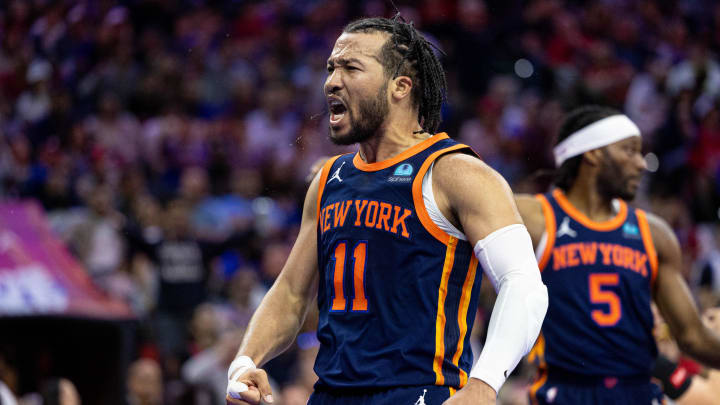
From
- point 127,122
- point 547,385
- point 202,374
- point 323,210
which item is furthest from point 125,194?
point 323,210

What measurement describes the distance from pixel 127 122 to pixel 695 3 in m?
8.78

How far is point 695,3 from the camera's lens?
49.0 feet

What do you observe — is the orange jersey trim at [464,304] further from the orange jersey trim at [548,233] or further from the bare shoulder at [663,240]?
the bare shoulder at [663,240]

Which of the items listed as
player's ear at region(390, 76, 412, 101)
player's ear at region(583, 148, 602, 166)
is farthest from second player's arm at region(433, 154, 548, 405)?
player's ear at region(583, 148, 602, 166)

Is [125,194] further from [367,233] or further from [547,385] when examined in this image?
[367,233]

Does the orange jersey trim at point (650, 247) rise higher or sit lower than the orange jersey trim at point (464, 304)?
lower

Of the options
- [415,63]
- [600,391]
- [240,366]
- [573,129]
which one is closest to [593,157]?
[573,129]

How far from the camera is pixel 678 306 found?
496 centimetres

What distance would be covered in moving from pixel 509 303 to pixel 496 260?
0.50ft

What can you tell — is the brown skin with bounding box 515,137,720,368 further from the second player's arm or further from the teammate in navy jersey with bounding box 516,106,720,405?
the second player's arm

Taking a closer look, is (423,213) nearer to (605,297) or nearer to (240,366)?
(240,366)

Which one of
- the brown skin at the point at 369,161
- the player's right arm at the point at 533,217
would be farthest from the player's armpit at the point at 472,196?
the player's right arm at the point at 533,217

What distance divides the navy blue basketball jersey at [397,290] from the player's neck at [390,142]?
0.07 m

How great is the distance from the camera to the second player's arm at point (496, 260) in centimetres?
289
